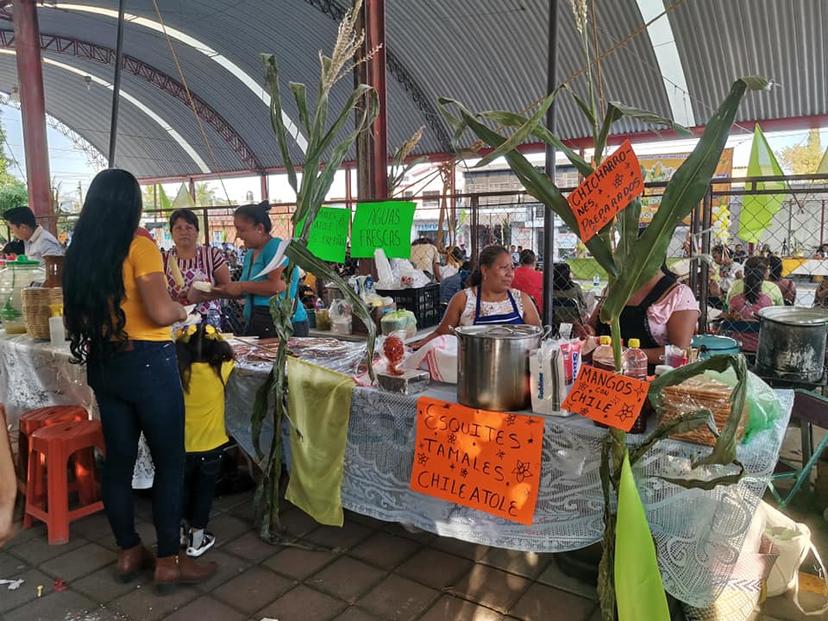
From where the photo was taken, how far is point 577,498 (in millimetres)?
1990

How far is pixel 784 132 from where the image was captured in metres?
13.8

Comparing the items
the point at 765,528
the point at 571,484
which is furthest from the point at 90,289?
the point at 765,528

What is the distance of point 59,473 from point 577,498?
234cm

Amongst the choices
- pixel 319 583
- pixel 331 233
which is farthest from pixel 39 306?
pixel 319 583

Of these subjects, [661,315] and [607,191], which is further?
[661,315]

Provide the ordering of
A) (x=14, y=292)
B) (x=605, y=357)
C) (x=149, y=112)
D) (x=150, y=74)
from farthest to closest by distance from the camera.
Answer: (x=149, y=112) < (x=150, y=74) < (x=14, y=292) < (x=605, y=357)

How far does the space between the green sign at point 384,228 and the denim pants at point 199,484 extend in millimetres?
1666

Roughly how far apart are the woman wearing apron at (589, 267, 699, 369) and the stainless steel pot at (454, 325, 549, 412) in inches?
31.6

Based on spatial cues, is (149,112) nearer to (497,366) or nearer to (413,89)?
(413,89)

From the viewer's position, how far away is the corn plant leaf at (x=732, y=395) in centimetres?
148

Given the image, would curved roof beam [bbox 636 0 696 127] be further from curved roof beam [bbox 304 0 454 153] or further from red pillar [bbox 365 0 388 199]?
red pillar [bbox 365 0 388 199]

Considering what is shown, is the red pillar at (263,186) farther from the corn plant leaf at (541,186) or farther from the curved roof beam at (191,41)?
the corn plant leaf at (541,186)

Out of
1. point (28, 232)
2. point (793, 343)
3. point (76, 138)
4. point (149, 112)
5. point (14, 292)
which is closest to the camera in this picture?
point (793, 343)

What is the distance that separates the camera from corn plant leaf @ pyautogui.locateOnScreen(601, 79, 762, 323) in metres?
1.44
